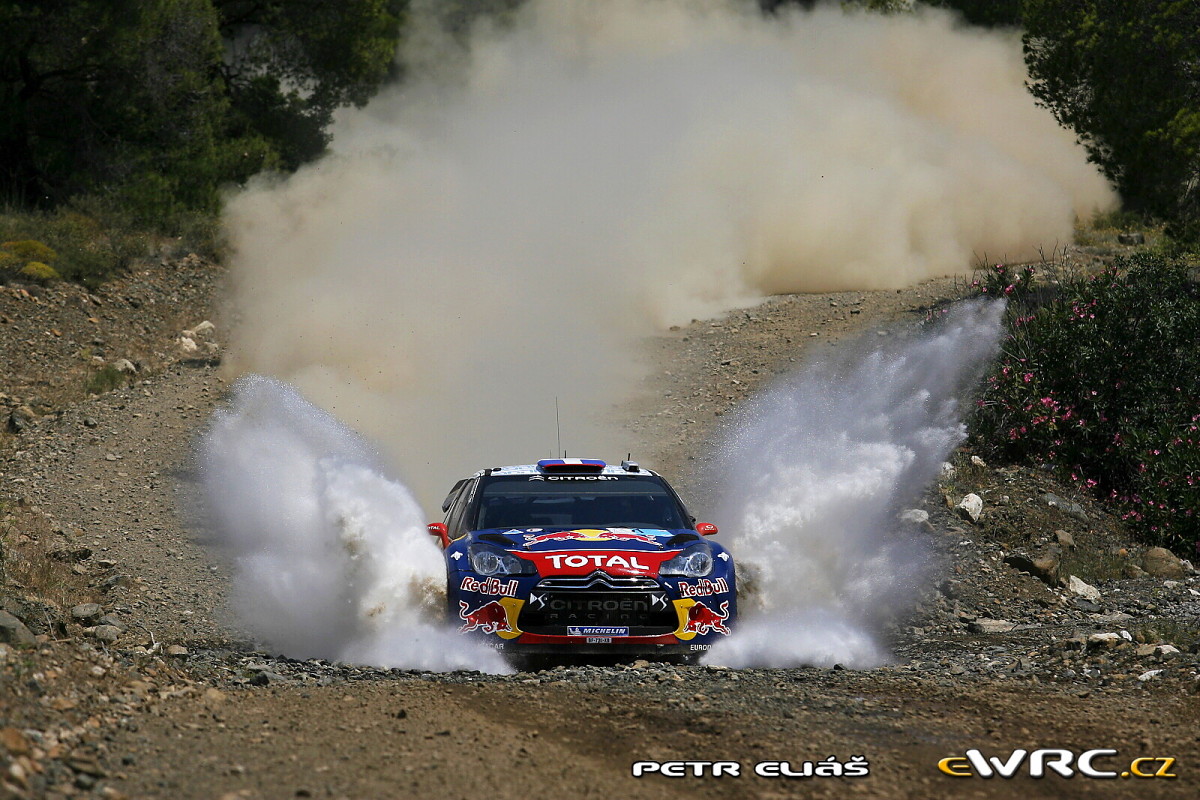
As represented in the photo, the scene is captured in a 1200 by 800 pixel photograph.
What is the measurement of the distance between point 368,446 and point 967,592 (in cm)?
792

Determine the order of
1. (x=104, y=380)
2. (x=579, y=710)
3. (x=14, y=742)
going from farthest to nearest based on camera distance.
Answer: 1. (x=104, y=380)
2. (x=579, y=710)
3. (x=14, y=742)

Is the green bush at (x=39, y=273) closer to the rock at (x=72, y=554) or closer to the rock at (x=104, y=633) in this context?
the rock at (x=72, y=554)

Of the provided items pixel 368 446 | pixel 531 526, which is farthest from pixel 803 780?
pixel 368 446

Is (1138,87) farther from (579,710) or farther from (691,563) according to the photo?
(579,710)

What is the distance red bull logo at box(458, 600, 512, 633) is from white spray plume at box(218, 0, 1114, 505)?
772 centimetres

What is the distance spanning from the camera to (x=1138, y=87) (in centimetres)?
1792

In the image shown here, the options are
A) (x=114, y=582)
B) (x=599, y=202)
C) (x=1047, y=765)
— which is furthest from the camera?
(x=599, y=202)

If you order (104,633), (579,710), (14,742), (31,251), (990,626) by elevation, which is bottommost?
(14,742)

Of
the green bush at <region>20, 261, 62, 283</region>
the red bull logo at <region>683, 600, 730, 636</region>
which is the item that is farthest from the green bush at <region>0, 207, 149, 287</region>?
the red bull logo at <region>683, 600, 730, 636</region>

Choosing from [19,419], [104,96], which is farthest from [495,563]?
[104,96]

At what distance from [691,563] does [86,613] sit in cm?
421

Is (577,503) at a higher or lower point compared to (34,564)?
lower

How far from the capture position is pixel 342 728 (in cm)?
607

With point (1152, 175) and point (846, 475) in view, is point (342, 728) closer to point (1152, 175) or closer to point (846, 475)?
point (846, 475)
